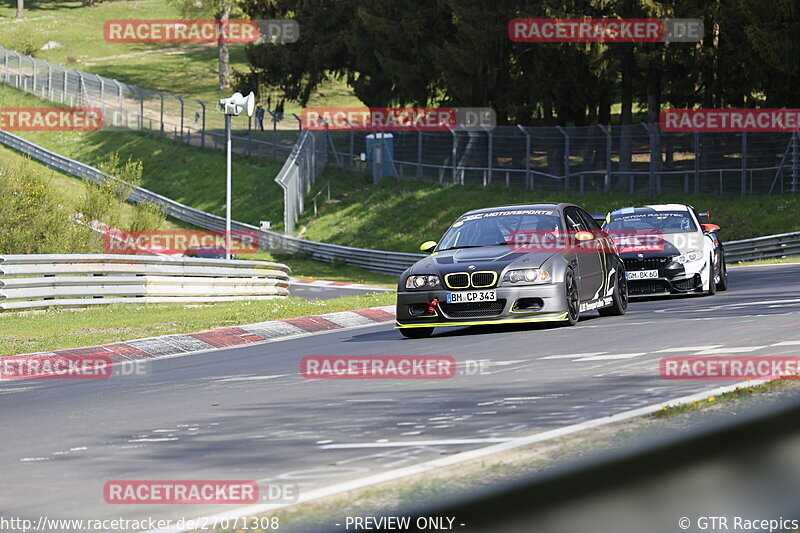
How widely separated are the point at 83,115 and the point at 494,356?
58952mm

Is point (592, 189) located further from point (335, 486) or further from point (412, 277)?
point (335, 486)

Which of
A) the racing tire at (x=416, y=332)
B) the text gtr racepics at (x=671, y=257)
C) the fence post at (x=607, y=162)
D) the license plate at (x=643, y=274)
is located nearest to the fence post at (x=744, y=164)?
the fence post at (x=607, y=162)

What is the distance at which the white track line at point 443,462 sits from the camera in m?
4.95

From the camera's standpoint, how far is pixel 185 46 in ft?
367

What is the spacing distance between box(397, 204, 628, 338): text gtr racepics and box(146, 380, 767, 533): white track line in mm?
6026

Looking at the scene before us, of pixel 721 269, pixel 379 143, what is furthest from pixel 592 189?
pixel 721 269

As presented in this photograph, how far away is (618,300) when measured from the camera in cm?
1602

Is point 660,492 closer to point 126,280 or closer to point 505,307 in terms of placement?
point 505,307

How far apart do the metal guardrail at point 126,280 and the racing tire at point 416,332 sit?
8.57 m

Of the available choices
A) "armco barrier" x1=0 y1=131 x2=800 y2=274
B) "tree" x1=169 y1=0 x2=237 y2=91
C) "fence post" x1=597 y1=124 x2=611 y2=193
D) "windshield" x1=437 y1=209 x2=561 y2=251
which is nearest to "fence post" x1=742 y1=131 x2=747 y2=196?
"armco barrier" x1=0 y1=131 x2=800 y2=274

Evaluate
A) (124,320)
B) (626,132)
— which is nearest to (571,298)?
(124,320)

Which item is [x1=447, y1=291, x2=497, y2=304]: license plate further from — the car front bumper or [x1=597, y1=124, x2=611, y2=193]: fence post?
[x1=597, y1=124, x2=611, y2=193]: fence post

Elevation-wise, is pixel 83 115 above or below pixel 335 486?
above

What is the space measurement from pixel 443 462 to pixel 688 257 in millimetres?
13899
